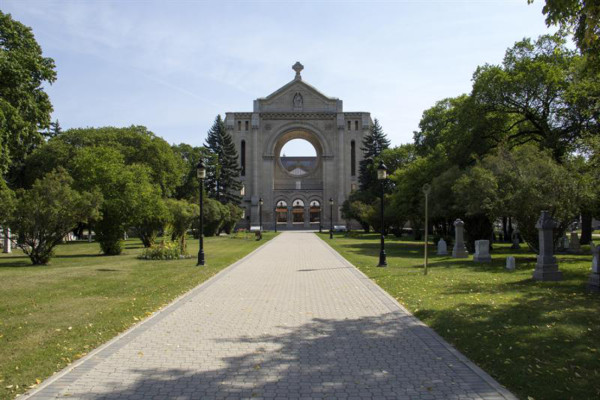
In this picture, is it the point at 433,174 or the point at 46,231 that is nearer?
the point at 46,231

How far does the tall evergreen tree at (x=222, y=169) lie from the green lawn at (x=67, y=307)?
50.3 meters

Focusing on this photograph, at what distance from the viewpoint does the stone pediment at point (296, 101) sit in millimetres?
81500

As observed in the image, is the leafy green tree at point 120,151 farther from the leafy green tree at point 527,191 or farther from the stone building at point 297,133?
the leafy green tree at point 527,191

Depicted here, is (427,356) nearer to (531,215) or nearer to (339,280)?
(339,280)

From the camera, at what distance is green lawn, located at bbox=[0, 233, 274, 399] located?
605 centimetres

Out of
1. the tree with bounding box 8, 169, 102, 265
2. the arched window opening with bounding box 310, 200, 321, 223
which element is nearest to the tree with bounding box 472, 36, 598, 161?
the tree with bounding box 8, 169, 102, 265

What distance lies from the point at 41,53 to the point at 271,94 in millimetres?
61801

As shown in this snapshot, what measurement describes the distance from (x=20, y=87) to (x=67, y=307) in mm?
12227

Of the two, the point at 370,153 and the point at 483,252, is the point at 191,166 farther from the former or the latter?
the point at 483,252

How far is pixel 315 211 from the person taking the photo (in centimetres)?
8431

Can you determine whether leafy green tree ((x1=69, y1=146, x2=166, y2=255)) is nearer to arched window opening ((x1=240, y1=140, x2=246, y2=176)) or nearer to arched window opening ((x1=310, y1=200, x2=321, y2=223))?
arched window opening ((x1=240, y1=140, x2=246, y2=176))

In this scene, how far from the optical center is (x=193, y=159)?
210 feet

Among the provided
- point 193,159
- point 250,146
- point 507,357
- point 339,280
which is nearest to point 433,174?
point 339,280

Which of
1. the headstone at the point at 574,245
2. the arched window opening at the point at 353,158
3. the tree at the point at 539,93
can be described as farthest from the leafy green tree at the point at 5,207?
the arched window opening at the point at 353,158
